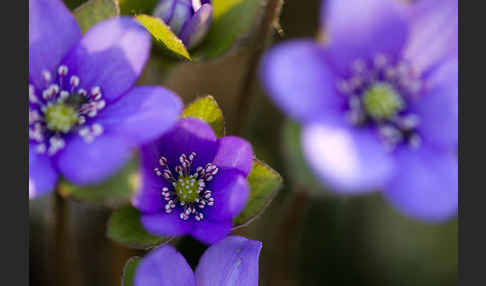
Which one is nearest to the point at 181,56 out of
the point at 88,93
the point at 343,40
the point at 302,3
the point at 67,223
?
the point at 88,93

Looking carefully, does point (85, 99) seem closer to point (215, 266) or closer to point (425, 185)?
point (215, 266)

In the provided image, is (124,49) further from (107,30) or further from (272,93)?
(272,93)

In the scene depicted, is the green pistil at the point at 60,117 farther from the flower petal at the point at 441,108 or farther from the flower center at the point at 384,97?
the flower petal at the point at 441,108

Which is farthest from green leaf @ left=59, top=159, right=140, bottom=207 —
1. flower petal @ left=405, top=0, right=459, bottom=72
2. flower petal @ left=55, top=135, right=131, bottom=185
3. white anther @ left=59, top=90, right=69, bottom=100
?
flower petal @ left=405, top=0, right=459, bottom=72

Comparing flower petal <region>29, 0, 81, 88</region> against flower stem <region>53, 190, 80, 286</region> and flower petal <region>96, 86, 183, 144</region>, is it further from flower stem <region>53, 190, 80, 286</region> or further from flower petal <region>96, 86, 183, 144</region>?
flower stem <region>53, 190, 80, 286</region>

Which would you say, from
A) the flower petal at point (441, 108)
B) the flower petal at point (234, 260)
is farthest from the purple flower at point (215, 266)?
the flower petal at point (441, 108)

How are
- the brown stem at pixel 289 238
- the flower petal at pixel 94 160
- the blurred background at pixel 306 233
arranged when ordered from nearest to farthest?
the flower petal at pixel 94 160, the brown stem at pixel 289 238, the blurred background at pixel 306 233
